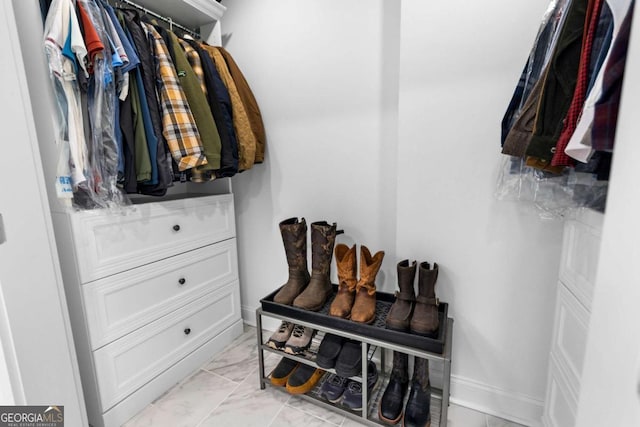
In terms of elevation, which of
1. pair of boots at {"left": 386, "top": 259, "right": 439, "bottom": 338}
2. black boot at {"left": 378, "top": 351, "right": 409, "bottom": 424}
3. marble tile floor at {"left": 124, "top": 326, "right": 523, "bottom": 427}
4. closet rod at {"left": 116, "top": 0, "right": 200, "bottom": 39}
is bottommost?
marble tile floor at {"left": 124, "top": 326, "right": 523, "bottom": 427}

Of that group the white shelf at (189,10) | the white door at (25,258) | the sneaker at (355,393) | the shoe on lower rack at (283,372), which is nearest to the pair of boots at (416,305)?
the sneaker at (355,393)

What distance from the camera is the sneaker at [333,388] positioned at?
1196mm

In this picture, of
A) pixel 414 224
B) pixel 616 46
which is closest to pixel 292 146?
pixel 414 224

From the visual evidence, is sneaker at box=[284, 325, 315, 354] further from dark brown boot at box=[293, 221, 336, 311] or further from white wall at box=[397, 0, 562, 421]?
white wall at box=[397, 0, 562, 421]

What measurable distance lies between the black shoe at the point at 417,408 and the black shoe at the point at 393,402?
3 centimetres

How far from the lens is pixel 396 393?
3.72 ft

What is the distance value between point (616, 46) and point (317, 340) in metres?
1.56

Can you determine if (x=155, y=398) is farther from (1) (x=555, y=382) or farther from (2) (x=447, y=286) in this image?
(1) (x=555, y=382)

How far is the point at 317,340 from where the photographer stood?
1.56m

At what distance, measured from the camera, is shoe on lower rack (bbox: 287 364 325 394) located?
4.02 feet

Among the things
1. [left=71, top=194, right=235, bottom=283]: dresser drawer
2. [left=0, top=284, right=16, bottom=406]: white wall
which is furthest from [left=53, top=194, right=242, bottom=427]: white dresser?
[left=0, top=284, right=16, bottom=406]: white wall

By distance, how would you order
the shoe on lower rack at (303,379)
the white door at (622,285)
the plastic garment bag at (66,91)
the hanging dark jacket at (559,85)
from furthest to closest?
the shoe on lower rack at (303,379) < the plastic garment bag at (66,91) < the hanging dark jacket at (559,85) < the white door at (622,285)

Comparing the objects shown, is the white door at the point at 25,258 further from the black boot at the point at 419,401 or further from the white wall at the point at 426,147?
the black boot at the point at 419,401

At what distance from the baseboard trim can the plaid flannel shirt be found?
58.8 inches
